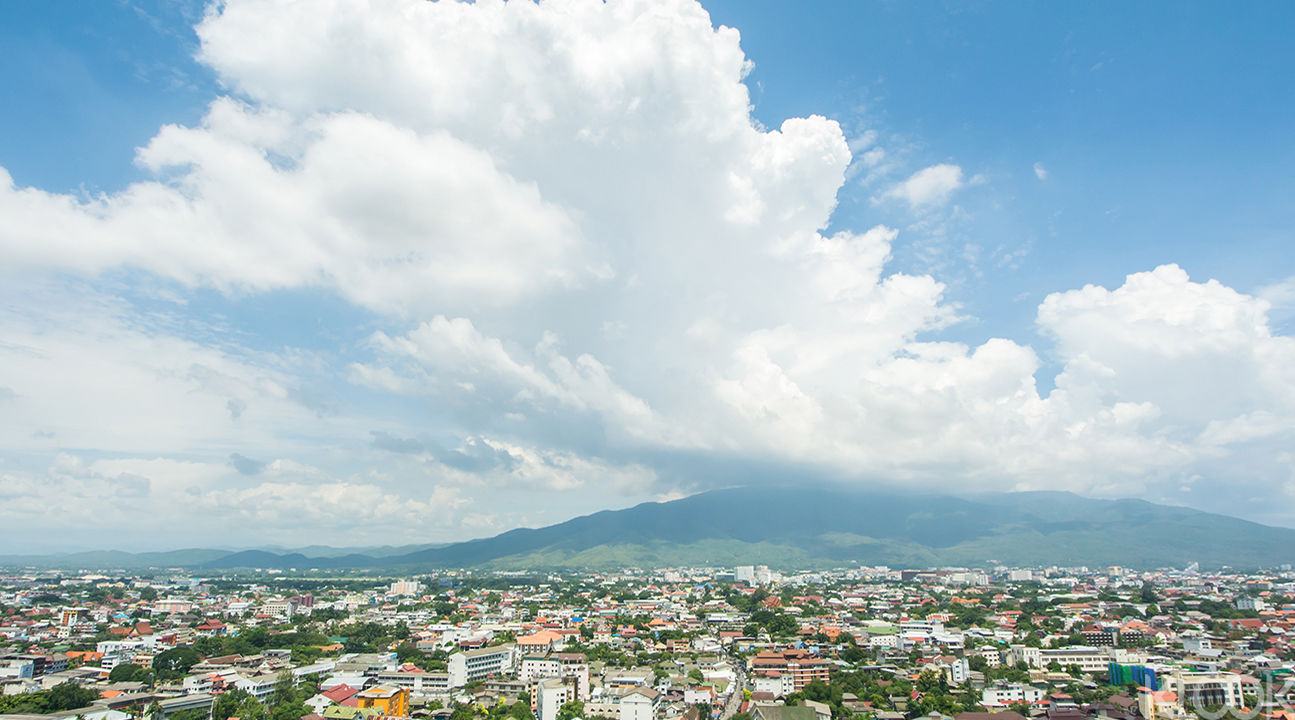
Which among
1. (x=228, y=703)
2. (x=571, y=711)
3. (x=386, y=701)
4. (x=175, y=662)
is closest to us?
(x=571, y=711)

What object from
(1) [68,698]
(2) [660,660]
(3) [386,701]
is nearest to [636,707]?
(3) [386,701]

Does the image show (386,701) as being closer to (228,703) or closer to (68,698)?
(228,703)

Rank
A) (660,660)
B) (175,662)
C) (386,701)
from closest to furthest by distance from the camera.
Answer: (386,701), (175,662), (660,660)

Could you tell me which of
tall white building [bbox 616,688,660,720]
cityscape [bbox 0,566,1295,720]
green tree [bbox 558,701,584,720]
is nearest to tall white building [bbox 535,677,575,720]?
cityscape [bbox 0,566,1295,720]

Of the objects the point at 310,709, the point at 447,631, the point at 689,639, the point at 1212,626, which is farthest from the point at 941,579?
the point at 310,709

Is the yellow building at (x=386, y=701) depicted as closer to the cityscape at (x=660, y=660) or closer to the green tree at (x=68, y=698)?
the cityscape at (x=660, y=660)

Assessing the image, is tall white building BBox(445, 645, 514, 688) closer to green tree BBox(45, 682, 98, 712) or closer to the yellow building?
the yellow building
